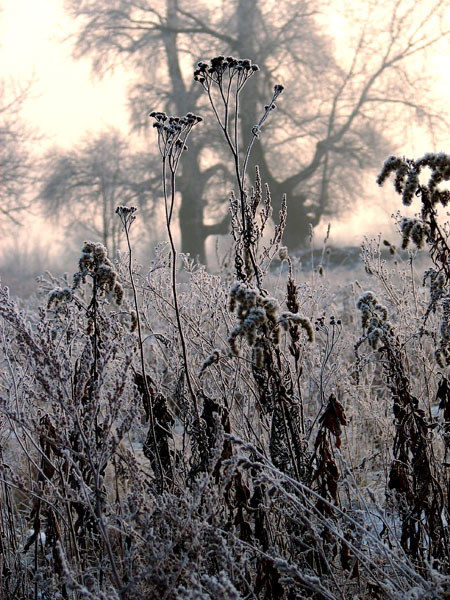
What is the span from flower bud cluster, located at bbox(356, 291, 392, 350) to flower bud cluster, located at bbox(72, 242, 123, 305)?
2.20ft

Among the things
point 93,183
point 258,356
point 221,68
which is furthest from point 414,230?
point 93,183

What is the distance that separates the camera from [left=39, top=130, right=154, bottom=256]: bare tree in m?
18.4

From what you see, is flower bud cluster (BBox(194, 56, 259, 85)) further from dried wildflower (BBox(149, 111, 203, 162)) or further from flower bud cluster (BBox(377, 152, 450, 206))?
flower bud cluster (BBox(377, 152, 450, 206))

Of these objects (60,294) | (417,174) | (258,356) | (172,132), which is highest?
(172,132)

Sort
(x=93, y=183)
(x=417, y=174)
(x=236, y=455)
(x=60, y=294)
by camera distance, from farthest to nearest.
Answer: (x=93, y=183) < (x=60, y=294) < (x=417, y=174) < (x=236, y=455)

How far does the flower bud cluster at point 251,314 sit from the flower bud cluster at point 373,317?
0.31 m

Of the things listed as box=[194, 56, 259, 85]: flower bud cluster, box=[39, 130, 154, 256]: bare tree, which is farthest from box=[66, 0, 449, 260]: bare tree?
box=[194, 56, 259, 85]: flower bud cluster

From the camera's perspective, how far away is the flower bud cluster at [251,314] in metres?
1.38

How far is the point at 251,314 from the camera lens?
139 centimetres

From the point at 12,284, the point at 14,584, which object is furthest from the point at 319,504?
the point at 12,284

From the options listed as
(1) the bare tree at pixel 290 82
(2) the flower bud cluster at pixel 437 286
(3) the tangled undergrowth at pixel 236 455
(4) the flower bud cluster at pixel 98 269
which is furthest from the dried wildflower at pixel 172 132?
(1) the bare tree at pixel 290 82

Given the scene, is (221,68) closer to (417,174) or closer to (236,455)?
(417,174)

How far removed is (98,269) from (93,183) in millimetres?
17477

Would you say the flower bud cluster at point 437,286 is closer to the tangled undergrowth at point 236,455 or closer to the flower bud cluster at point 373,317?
the tangled undergrowth at point 236,455
